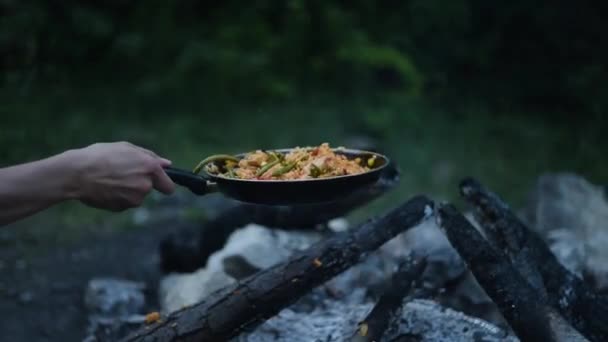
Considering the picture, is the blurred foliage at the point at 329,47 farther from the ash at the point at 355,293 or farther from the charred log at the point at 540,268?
the charred log at the point at 540,268

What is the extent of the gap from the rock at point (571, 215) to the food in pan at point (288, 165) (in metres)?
1.80

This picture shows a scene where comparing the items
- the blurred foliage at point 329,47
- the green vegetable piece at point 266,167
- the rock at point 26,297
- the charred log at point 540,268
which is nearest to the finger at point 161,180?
the green vegetable piece at point 266,167

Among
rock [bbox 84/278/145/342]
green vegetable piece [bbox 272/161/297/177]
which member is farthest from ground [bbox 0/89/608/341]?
green vegetable piece [bbox 272/161/297/177]

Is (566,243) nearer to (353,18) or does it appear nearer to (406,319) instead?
(406,319)

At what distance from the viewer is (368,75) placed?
9.53m

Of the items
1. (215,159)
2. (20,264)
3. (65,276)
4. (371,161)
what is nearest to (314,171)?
(371,161)

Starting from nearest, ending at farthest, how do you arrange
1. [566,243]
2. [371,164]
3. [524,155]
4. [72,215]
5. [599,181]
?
1. [371,164]
2. [566,243]
3. [72,215]
4. [599,181]
5. [524,155]

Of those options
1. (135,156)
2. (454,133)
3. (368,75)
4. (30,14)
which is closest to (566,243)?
(135,156)

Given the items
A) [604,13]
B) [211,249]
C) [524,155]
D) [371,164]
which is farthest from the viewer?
[604,13]

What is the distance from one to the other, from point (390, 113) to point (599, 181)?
3.26 metres

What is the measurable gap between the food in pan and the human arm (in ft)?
1.60

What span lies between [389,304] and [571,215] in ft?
7.32

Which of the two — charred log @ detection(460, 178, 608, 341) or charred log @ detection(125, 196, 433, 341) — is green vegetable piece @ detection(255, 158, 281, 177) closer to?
charred log @ detection(125, 196, 433, 341)

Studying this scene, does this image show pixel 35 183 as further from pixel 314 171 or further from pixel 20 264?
pixel 20 264
